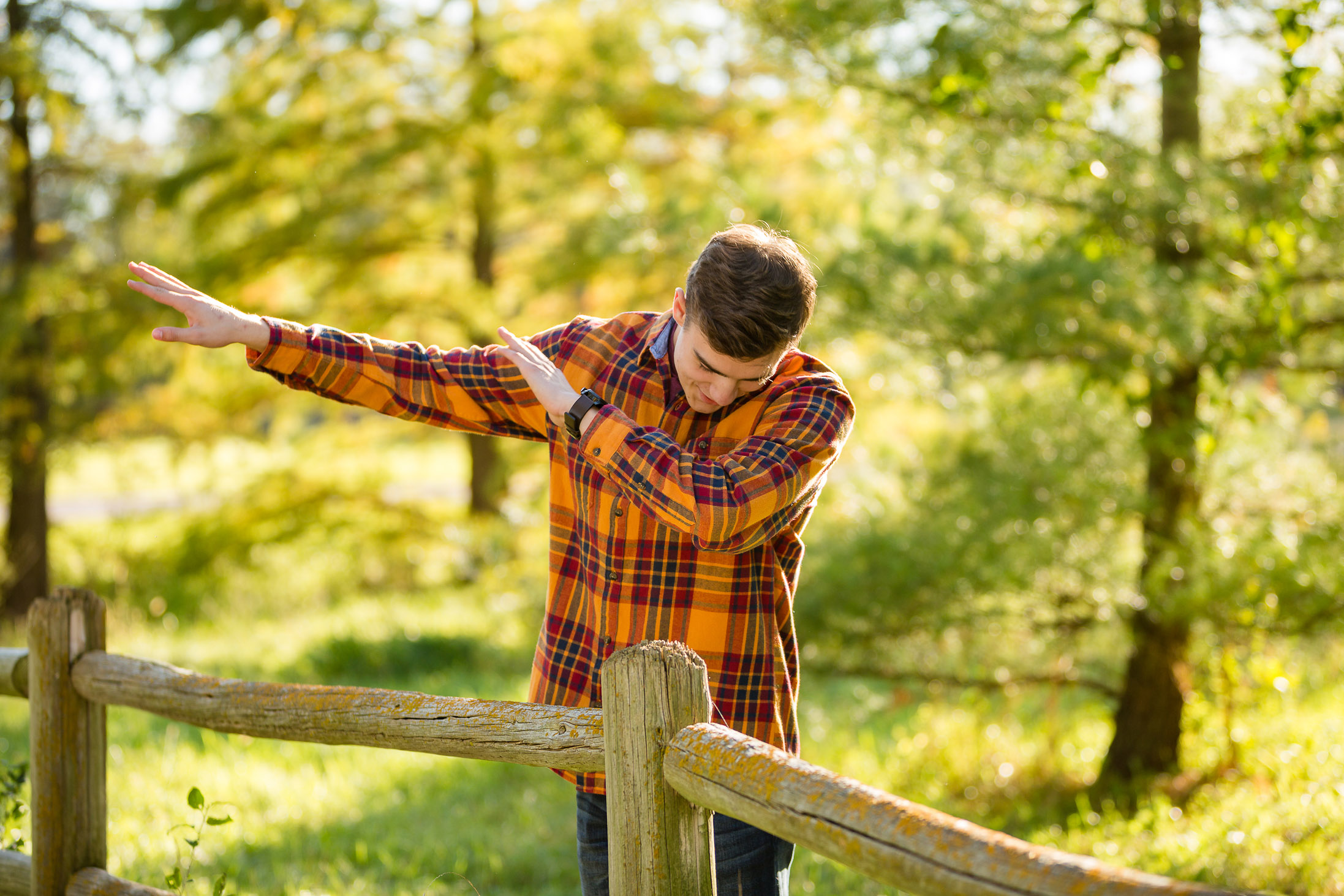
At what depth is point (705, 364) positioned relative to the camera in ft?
6.45

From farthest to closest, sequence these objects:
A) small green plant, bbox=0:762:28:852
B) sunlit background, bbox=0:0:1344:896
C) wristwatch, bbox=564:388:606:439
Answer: sunlit background, bbox=0:0:1344:896
small green plant, bbox=0:762:28:852
wristwatch, bbox=564:388:606:439

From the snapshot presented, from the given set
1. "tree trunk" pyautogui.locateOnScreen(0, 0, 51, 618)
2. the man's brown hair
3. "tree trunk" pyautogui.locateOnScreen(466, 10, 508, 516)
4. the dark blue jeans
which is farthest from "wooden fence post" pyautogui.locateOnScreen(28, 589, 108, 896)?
"tree trunk" pyautogui.locateOnScreen(0, 0, 51, 618)

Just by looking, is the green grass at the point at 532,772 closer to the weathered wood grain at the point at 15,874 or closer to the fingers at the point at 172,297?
the weathered wood grain at the point at 15,874

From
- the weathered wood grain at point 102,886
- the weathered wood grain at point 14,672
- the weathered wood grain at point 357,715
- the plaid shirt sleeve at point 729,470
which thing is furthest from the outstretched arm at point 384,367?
the weathered wood grain at point 14,672

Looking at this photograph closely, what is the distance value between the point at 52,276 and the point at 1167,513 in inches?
364

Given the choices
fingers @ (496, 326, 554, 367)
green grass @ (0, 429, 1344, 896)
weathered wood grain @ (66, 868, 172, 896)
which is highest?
fingers @ (496, 326, 554, 367)

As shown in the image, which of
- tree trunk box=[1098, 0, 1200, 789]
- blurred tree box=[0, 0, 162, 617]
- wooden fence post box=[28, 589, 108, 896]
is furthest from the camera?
blurred tree box=[0, 0, 162, 617]

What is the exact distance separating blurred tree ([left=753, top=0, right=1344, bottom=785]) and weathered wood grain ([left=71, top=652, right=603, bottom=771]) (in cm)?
273

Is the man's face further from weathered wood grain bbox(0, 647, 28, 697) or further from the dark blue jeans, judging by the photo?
weathered wood grain bbox(0, 647, 28, 697)

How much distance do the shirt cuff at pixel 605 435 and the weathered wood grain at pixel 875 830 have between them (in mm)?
519

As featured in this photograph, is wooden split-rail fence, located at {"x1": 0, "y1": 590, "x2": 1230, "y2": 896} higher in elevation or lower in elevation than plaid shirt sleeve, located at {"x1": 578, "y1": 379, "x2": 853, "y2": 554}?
lower

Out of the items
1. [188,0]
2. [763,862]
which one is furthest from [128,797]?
[188,0]

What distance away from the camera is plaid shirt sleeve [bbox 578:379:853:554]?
1835 millimetres

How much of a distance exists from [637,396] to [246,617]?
31.9 ft
